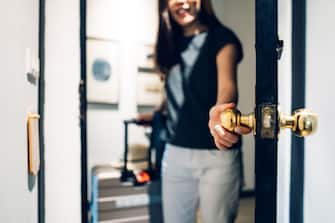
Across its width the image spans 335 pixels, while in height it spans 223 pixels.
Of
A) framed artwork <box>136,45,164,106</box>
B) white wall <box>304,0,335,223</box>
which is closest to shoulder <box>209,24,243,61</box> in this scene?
white wall <box>304,0,335,223</box>

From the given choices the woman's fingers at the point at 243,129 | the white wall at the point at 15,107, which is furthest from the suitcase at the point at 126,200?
the woman's fingers at the point at 243,129

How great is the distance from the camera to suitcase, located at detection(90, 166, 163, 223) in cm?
164

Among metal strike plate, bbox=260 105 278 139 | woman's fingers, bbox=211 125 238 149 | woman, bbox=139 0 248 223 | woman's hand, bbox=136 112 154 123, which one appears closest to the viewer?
metal strike plate, bbox=260 105 278 139

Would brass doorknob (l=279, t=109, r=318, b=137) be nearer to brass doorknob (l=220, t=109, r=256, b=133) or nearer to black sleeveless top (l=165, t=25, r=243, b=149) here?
brass doorknob (l=220, t=109, r=256, b=133)

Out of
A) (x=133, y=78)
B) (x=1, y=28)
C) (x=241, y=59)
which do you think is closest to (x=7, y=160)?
(x=1, y=28)

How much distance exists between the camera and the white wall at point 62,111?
3.14ft

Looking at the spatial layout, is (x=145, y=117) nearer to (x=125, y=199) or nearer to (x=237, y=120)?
(x=125, y=199)

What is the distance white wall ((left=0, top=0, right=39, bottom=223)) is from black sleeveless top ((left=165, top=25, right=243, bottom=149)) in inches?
19.3

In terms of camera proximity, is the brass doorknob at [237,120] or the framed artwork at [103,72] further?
the framed artwork at [103,72]

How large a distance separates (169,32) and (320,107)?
2.11 feet

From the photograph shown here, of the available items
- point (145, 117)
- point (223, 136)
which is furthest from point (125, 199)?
point (223, 136)

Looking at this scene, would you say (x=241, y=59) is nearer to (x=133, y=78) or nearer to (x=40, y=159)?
(x=40, y=159)

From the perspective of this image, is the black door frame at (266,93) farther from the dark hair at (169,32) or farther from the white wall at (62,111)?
the white wall at (62,111)

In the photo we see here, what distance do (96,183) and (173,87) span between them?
0.82 m
